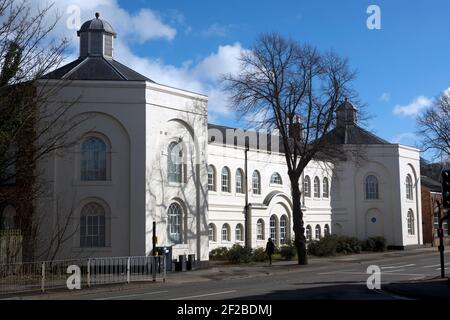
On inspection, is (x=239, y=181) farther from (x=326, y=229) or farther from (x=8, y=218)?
(x=8, y=218)

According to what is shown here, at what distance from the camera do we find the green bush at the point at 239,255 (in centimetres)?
3744

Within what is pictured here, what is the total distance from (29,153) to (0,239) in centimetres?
446

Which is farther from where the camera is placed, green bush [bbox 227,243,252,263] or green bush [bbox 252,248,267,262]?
green bush [bbox 252,248,267,262]

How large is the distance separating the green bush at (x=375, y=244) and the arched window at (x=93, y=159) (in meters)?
27.3

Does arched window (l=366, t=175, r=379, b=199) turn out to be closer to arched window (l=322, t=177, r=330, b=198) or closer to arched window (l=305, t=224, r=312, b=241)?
arched window (l=322, t=177, r=330, b=198)

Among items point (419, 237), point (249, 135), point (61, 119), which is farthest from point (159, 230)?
point (419, 237)

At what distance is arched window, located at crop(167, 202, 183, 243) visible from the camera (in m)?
32.2

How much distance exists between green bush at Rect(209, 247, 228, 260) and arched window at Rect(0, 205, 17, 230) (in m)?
13.4

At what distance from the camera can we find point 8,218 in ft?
102

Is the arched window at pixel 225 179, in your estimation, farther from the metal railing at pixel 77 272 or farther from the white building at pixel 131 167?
the metal railing at pixel 77 272

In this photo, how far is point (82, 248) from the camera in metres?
29.7

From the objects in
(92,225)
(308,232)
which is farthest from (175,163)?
(308,232)

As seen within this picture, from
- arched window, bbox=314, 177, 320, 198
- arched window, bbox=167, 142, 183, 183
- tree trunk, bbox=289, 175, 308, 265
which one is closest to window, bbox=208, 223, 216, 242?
tree trunk, bbox=289, 175, 308, 265

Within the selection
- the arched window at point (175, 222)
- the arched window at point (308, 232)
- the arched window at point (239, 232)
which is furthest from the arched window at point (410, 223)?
the arched window at point (175, 222)
